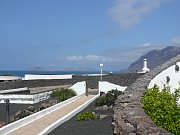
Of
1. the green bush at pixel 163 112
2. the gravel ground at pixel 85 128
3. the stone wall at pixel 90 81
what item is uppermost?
the stone wall at pixel 90 81

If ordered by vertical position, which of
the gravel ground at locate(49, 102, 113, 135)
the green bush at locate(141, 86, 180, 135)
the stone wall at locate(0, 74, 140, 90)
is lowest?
the gravel ground at locate(49, 102, 113, 135)

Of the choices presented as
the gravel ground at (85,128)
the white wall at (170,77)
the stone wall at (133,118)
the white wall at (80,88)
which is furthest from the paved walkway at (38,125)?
the white wall at (80,88)

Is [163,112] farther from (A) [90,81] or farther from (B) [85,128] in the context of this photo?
(A) [90,81]

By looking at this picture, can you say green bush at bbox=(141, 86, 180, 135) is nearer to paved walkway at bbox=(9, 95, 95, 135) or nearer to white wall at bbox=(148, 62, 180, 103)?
white wall at bbox=(148, 62, 180, 103)

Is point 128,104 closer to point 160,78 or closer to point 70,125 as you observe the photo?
point 160,78

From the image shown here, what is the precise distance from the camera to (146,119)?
20.9 feet

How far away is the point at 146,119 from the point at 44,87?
33.0 meters

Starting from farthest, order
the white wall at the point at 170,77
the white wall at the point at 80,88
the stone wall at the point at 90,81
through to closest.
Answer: the stone wall at the point at 90,81, the white wall at the point at 80,88, the white wall at the point at 170,77

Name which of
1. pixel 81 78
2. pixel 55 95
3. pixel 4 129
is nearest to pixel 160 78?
pixel 4 129

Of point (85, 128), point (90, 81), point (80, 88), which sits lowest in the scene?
point (85, 128)

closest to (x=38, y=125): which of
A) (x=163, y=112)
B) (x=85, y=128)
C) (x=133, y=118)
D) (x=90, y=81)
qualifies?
(x=85, y=128)

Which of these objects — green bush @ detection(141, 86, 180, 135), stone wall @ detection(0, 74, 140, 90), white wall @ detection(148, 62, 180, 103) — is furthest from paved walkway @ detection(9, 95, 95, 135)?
stone wall @ detection(0, 74, 140, 90)

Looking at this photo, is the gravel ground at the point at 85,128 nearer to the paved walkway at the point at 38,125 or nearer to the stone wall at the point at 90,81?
the paved walkway at the point at 38,125

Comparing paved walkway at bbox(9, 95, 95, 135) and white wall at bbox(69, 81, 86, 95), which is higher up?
white wall at bbox(69, 81, 86, 95)
